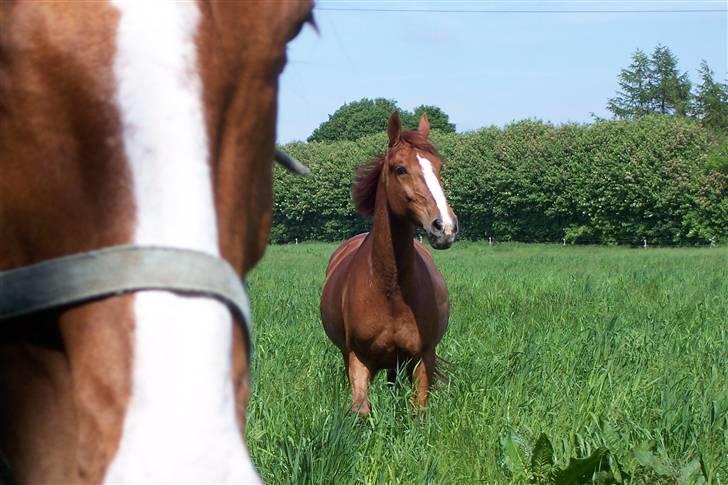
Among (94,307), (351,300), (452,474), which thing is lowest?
(452,474)

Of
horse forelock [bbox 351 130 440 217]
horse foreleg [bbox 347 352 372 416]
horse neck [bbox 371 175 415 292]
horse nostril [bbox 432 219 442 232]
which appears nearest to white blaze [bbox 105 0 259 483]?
horse foreleg [bbox 347 352 372 416]

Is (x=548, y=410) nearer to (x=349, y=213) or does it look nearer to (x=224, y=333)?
(x=224, y=333)

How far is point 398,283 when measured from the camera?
19.4 ft

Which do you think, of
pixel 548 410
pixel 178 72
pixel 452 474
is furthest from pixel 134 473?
pixel 548 410

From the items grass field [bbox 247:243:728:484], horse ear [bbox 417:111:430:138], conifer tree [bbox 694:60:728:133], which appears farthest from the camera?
conifer tree [bbox 694:60:728:133]

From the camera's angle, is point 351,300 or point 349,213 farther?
point 349,213

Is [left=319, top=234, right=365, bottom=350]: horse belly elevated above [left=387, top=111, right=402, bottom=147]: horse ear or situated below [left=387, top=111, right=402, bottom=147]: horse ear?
below

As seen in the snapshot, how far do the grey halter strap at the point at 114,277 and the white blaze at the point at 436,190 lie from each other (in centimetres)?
465

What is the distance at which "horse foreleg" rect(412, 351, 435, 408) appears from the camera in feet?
17.8

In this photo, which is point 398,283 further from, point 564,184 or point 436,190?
point 564,184

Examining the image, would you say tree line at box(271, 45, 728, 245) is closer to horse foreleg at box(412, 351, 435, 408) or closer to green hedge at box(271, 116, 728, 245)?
green hedge at box(271, 116, 728, 245)

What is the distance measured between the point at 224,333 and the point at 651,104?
69.3 meters

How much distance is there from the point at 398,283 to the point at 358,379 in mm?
726

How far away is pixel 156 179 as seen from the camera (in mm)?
1129
